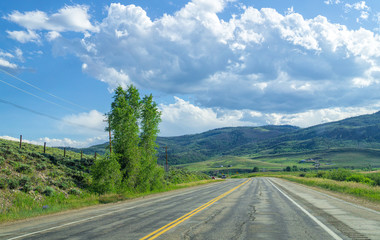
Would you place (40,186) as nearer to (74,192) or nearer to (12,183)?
(12,183)

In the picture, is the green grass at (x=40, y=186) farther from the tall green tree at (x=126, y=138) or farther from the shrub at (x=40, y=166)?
the tall green tree at (x=126, y=138)

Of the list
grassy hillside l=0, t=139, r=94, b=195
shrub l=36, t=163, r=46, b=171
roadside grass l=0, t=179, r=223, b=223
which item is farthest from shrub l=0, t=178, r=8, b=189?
shrub l=36, t=163, r=46, b=171

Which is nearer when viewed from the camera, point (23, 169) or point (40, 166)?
point (23, 169)

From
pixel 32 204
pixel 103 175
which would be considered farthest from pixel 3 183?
pixel 103 175

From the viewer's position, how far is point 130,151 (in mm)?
31094

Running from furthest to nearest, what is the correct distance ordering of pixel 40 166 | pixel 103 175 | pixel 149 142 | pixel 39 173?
pixel 149 142
pixel 40 166
pixel 103 175
pixel 39 173

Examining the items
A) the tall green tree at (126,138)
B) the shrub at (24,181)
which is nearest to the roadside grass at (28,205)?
the shrub at (24,181)

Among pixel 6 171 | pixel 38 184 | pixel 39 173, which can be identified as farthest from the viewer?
pixel 39 173

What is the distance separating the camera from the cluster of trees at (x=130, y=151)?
1056 inches

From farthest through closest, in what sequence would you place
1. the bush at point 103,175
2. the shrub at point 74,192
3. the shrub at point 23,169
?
the bush at point 103,175 → the shrub at point 74,192 → the shrub at point 23,169

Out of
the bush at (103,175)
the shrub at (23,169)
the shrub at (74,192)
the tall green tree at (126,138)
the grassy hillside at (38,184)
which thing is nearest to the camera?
the grassy hillside at (38,184)

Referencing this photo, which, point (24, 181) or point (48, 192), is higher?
point (24, 181)

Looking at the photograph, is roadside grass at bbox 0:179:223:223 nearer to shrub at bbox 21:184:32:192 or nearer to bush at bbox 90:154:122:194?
shrub at bbox 21:184:32:192

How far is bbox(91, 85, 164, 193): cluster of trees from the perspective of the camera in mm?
26812
